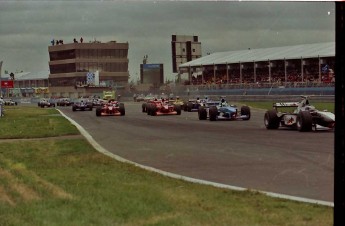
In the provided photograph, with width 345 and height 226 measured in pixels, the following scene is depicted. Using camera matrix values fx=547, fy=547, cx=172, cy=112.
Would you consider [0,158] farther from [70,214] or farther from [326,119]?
[326,119]

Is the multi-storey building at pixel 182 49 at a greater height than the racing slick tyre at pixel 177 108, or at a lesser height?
greater

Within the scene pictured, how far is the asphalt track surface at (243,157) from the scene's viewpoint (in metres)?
7.93

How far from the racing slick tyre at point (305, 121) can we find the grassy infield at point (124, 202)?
914cm

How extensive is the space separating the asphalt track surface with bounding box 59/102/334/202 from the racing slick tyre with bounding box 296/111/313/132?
0.47m

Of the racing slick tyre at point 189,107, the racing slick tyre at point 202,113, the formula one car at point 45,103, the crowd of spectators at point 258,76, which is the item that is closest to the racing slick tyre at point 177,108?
the crowd of spectators at point 258,76

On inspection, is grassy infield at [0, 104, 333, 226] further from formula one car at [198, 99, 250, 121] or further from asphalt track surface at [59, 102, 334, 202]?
formula one car at [198, 99, 250, 121]

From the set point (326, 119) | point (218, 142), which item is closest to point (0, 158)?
point (218, 142)

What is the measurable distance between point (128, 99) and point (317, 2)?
56.3 m

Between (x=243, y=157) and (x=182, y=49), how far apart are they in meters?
2.55

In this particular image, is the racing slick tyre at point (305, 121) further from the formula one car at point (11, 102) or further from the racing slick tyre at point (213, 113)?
the formula one car at point (11, 102)

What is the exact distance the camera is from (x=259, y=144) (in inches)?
539

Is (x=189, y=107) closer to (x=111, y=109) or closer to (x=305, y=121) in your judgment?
(x=111, y=109)
